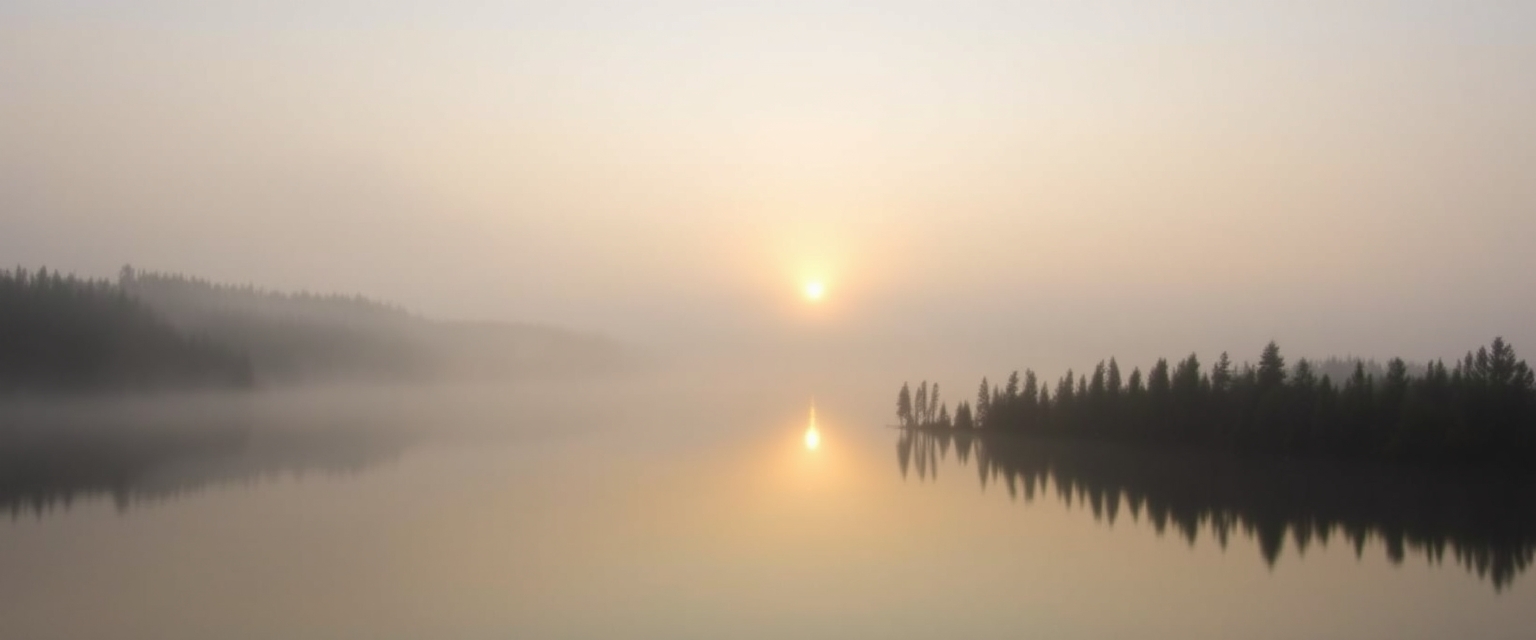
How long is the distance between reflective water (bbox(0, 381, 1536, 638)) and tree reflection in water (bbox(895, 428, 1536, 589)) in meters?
0.18

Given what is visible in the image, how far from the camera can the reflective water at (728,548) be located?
58.9 ft

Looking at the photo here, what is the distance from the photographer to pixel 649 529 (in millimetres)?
26578

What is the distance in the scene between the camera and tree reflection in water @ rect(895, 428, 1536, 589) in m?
27.2

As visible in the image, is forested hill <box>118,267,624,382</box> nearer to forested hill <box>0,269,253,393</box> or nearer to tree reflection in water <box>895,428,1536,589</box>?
forested hill <box>0,269,253,393</box>

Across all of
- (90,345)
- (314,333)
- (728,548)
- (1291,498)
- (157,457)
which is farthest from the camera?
(314,333)

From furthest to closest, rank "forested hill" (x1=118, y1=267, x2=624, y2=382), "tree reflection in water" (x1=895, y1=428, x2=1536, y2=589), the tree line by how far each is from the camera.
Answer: "forested hill" (x1=118, y1=267, x2=624, y2=382)
the tree line
"tree reflection in water" (x1=895, y1=428, x2=1536, y2=589)

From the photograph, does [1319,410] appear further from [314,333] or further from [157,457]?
[314,333]

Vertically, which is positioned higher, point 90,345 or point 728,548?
point 90,345

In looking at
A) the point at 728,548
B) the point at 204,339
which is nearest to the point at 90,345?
the point at 204,339

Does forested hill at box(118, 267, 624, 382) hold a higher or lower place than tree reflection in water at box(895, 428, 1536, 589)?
higher

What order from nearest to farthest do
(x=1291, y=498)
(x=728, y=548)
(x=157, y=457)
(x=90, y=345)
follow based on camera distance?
(x=728, y=548), (x=1291, y=498), (x=157, y=457), (x=90, y=345)

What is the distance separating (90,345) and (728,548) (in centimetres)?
6383

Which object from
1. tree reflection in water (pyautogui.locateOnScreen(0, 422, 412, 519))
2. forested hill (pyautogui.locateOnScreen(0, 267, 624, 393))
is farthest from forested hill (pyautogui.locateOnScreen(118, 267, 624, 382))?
tree reflection in water (pyautogui.locateOnScreen(0, 422, 412, 519))

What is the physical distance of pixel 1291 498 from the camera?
35500mm
